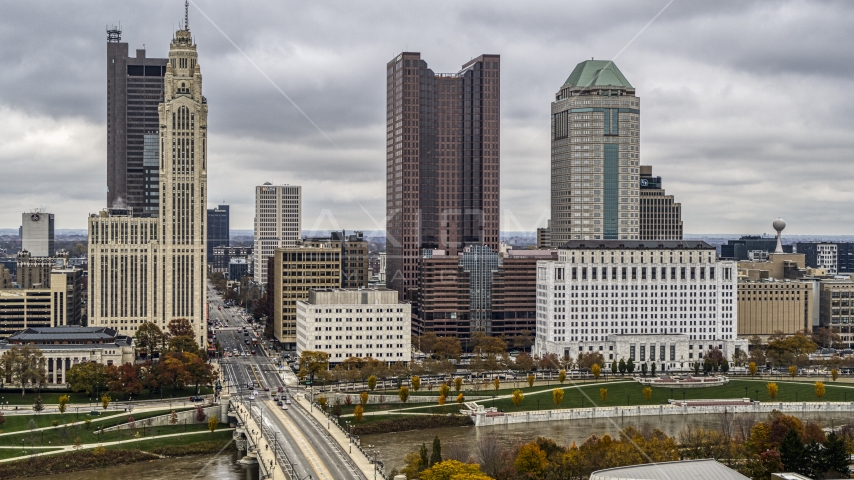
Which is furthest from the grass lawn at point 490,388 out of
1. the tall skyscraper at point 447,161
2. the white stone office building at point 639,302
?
the tall skyscraper at point 447,161

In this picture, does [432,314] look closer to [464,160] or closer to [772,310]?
[464,160]

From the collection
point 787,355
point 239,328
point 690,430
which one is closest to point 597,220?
point 787,355

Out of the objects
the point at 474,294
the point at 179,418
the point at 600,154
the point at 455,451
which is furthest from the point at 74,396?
the point at 600,154

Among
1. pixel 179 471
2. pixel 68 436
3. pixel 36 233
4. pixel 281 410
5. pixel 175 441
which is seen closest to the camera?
pixel 179 471

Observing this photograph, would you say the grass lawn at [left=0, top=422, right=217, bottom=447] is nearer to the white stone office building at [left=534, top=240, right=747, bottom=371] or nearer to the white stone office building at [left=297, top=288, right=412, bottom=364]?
the white stone office building at [left=297, top=288, right=412, bottom=364]

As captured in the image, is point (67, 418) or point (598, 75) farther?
point (598, 75)

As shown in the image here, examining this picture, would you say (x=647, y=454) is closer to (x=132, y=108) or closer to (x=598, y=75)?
(x=598, y=75)
